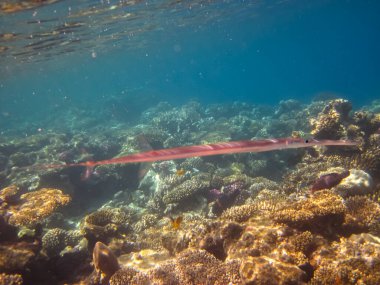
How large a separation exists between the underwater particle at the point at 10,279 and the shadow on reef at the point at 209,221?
2cm

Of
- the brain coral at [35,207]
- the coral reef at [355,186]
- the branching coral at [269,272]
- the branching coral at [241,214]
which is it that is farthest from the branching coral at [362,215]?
the brain coral at [35,207]

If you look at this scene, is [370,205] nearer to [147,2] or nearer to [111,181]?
[111,181]

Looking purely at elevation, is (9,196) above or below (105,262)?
below

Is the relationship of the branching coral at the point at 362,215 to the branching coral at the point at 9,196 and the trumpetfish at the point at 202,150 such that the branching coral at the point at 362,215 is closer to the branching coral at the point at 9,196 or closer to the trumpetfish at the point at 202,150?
the trumpetfish at the point at 202,150

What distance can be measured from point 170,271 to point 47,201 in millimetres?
6880

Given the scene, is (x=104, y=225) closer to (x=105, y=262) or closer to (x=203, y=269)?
(x=105, y=262)

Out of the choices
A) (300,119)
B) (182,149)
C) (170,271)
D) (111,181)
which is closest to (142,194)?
(111,181)

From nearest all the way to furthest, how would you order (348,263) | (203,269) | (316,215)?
(348,263) → (203,269) → (316,215)

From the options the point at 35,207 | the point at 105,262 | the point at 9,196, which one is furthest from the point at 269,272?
the point at 9,196

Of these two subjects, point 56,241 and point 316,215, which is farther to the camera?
point 56,241

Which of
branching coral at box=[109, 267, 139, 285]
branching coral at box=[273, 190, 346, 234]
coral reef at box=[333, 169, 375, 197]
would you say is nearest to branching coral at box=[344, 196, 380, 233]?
branching coral at box=[273, 190, 346, 234]

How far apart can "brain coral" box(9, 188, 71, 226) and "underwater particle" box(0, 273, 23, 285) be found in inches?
109

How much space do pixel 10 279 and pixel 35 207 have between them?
3.95 metres

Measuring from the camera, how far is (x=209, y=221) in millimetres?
6805
